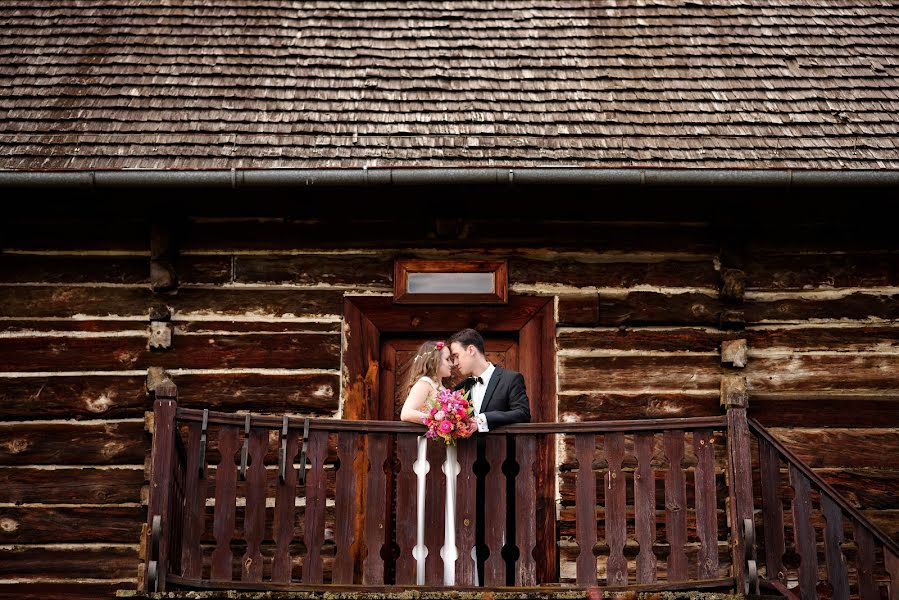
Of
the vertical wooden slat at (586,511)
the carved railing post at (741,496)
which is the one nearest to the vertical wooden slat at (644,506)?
the vertical wooden slat at (586,511)

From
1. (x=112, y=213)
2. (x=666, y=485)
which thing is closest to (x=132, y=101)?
(x=112, y=213)

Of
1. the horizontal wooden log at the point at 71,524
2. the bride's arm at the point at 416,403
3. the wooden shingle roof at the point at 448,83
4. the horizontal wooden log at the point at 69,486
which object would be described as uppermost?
the wooden shingle roof at the point at 448,83

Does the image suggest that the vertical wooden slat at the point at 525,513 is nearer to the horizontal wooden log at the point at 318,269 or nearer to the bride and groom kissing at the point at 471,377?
the bride and groom kissing at the point at 471,377

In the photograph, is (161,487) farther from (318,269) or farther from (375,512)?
(318,269)

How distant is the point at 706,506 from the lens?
644cm

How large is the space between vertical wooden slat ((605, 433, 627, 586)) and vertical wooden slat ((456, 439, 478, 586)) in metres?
0.80

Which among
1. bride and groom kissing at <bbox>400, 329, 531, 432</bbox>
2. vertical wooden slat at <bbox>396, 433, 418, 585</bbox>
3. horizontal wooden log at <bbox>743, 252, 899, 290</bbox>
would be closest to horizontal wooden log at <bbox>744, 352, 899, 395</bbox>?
horizontal wooden log at <bbox>743, 252, 899, 290</bbox>

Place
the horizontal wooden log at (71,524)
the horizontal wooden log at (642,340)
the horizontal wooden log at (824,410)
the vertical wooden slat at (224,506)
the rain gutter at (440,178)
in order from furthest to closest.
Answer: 1. the horizontal wooden log at (642,340)
2. the horizontal wooden log at (824,410)
3. the horizontal wooden log at (71,524)
4. the rain gutter at (440,178)
5. the vertical wooden slat at (224,506)

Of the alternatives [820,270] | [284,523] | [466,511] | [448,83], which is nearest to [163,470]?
[284,523]

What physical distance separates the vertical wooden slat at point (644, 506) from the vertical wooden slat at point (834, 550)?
117 cm

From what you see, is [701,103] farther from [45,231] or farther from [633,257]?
[45,231]

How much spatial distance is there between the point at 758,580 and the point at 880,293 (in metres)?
2.91

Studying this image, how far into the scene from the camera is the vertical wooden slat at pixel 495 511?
6414 mm

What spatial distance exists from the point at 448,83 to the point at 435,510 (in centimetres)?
367
